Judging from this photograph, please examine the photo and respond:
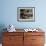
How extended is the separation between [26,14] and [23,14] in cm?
10

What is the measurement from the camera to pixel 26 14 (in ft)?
15.0

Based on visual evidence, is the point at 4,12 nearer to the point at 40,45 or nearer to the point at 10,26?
the point at 10,26

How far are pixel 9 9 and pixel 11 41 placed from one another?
3.64ft

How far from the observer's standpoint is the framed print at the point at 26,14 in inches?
179

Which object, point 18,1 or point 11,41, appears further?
point 18,1

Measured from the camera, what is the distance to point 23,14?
180 inches

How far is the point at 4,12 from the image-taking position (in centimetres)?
454

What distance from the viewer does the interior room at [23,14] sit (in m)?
4.53

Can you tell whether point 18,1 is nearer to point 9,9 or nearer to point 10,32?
point 9,9

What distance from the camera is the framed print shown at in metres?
4.54

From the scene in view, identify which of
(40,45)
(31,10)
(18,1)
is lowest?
(40,45)

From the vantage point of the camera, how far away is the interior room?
4.53 metres

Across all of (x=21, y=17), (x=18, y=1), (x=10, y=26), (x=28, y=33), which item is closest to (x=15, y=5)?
(x=18, y=1)

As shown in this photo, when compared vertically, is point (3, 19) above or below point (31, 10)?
below
